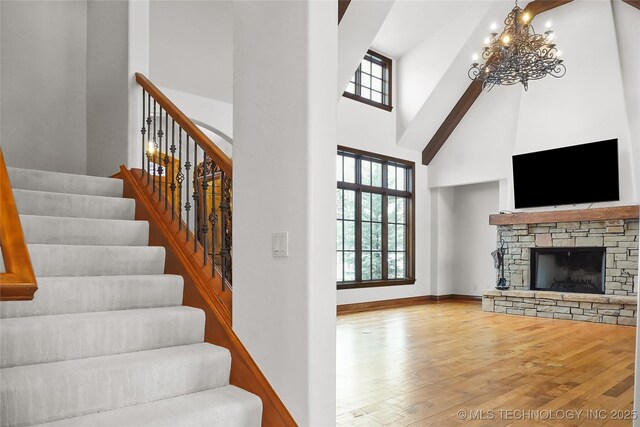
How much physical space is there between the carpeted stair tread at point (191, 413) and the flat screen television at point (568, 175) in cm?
669

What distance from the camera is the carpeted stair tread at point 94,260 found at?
Result: 2.63m

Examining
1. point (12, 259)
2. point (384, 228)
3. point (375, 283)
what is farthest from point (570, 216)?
point (12, 259)

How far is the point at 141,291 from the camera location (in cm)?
270

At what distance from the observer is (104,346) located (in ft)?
7.44

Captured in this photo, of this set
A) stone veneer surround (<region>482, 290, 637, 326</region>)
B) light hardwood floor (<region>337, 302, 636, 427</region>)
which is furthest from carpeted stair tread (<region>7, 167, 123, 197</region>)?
stone veneer surround (<region>482, 290, 637, 326</region>)

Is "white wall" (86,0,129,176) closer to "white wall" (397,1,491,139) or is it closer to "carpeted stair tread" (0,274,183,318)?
"carpeted stair tread" (0,274,183,318)

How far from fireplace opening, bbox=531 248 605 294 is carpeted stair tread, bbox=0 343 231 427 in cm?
676

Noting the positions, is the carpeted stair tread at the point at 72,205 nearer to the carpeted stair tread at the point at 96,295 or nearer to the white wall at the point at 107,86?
the white wall at the point at 107,86

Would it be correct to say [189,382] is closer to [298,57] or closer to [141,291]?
[141,291]

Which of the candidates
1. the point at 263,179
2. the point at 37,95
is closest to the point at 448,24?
the point at 37,95

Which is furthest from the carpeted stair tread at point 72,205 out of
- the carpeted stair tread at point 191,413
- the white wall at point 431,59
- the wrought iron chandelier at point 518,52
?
the white wall at point 431,59

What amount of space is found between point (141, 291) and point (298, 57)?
160 cm

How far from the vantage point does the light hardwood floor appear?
2.85 meters

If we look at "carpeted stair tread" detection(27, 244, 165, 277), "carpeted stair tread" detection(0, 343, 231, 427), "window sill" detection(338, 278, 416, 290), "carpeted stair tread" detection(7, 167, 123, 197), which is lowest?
"window sill" detection(338, 278, 416, 290)
